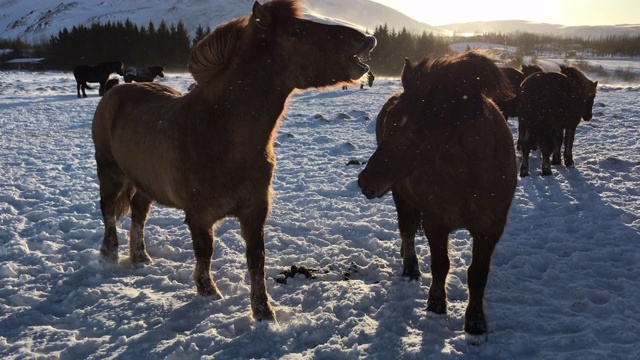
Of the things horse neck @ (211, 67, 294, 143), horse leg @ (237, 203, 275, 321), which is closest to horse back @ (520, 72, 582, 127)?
horse neck @ (211, 67, 294, 143)

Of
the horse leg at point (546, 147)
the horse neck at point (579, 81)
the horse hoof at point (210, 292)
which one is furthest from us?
the horse neck at point (579, 81)

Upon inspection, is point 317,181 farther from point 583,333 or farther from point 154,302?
point 583,333

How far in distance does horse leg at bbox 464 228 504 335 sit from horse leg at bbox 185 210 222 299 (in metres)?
2.00

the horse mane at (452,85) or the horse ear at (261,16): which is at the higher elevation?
the horse ear at (261,16)

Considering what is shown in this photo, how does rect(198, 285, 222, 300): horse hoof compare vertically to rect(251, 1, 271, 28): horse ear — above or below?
below

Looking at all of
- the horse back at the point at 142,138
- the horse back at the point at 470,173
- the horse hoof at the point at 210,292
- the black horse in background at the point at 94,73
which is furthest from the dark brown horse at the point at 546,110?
the black horse in background at the point at 94,73

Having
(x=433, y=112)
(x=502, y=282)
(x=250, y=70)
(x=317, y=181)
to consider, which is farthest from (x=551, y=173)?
(x=250, y=70)

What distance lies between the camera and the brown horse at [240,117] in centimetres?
296

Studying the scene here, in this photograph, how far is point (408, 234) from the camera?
4.27 meters

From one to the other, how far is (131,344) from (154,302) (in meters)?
0.62

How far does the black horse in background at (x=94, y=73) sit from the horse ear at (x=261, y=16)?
22.8m

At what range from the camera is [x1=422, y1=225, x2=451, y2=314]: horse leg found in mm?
3375

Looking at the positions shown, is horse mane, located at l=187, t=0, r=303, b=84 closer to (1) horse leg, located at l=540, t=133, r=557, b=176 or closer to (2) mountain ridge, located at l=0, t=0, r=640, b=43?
(1) horse leg, located at l=540, t=133, r=557, b=176

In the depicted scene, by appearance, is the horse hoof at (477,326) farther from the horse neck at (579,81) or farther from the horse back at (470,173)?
the horse neck at (579,81)
